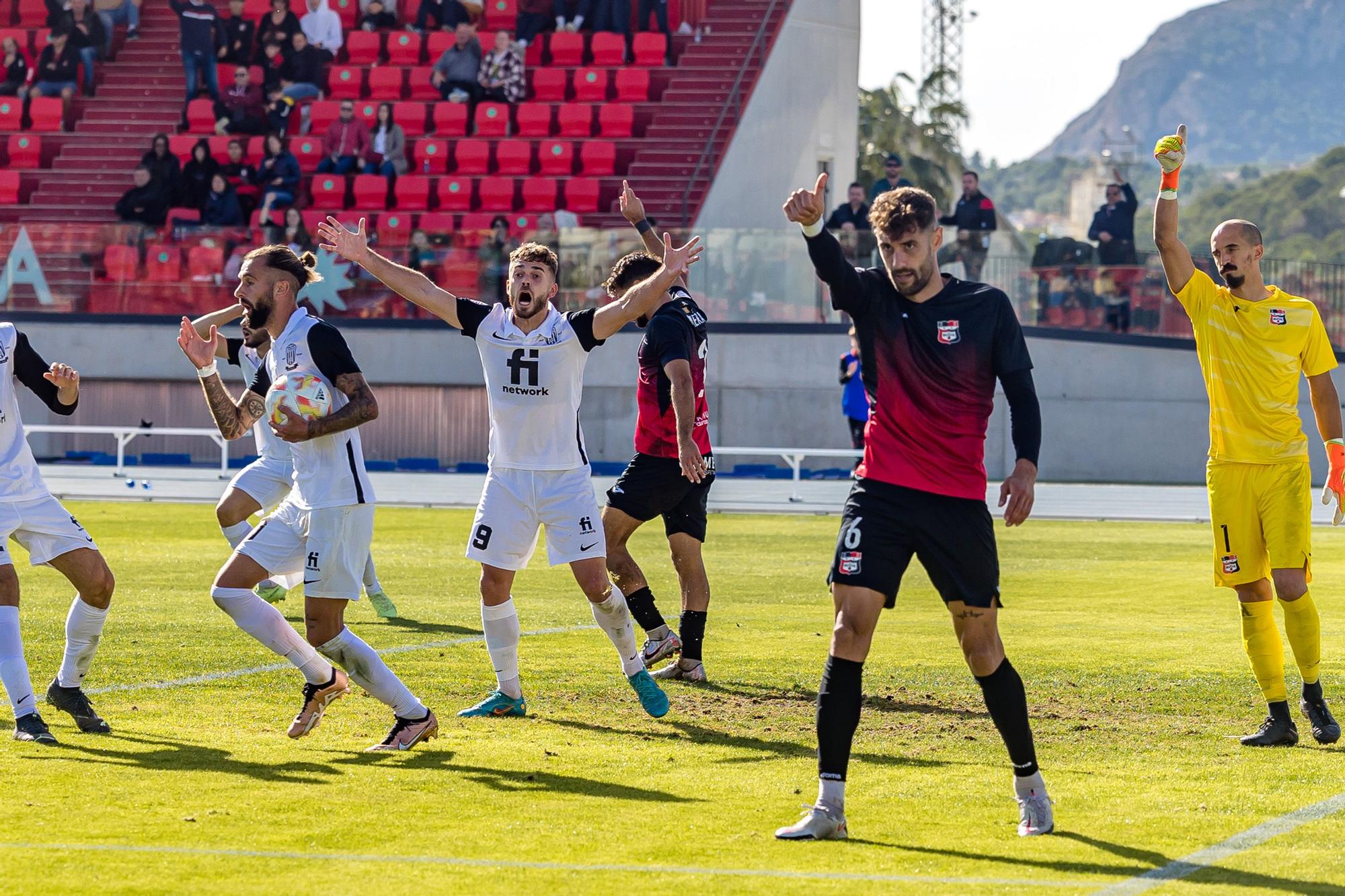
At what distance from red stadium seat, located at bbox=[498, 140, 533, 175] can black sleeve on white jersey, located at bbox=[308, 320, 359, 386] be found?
25041mm

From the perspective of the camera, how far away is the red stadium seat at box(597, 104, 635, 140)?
1298 inches

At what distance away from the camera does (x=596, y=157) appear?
106ft

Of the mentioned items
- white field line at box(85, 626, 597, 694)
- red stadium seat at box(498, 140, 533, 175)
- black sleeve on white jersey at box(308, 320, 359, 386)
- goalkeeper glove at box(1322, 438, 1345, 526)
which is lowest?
white field line at box(85, 626, 597, 694)

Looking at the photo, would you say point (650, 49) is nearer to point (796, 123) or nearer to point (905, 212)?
point (796, 123)

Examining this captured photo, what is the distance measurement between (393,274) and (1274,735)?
4.26 metres

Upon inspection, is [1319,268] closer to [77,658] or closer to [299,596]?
[299,596]

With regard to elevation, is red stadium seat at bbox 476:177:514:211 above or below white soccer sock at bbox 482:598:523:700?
above

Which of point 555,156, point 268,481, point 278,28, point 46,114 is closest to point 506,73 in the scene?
point 555,156

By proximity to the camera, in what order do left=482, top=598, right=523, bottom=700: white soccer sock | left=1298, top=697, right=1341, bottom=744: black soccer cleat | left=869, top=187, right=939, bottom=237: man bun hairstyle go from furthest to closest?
left=482, top=598, right=523, bottom=700: white soccer sock → left=1298, top=697, right=1341, bottom=744: black soccer cleat → left=869, top=187, right=939, bottom=237: man bun hairstyle

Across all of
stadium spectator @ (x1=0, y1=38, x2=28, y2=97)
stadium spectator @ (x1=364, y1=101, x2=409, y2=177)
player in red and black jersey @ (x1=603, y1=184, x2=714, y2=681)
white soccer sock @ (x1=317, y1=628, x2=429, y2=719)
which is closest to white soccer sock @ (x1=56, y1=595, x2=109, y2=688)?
white soccer sock @ (x1=317, y1=628, x2=429, y2=719)

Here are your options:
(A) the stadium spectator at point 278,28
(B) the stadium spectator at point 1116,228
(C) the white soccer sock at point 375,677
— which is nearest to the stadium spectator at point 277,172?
(A) the stadium spectator at point 278,28

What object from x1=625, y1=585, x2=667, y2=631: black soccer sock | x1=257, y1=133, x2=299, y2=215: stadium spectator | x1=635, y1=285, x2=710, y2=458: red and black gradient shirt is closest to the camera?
x1=635, y1=285, x2=710, y2=458: red and black gradient shirt

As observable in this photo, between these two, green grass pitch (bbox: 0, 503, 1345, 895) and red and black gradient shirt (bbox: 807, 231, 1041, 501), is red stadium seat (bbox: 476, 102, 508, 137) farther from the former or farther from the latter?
red and black gradient shirt (bbox: 807, 231, 1041, 501)

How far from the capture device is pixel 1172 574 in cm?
1530
